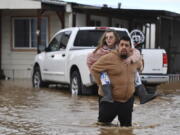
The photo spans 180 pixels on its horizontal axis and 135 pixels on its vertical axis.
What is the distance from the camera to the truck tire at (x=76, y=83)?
549 inches

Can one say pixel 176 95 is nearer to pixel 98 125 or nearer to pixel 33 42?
pixel 98 125

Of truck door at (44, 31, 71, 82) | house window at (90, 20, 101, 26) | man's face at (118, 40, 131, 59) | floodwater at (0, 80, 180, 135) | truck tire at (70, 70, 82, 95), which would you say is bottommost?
floodwater at (0, 80, 180, 135)

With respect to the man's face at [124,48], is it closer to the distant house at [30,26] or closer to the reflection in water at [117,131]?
the reflection in water at [117,131]

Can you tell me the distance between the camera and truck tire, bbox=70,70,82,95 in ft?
45.8

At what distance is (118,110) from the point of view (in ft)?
25.5

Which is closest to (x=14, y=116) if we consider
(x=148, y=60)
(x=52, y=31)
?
(x=148, y=60)

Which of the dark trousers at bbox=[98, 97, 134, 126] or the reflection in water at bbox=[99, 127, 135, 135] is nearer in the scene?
the dark trousers at bbox=[98, 97, 134, 126]

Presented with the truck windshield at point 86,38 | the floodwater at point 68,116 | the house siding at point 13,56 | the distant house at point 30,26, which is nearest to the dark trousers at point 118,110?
the floodwater at point 68,116

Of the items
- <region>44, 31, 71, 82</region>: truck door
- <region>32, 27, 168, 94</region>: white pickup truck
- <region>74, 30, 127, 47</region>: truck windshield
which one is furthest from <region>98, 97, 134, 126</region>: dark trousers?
<region>44, 31, 71, 82</region>: truck door

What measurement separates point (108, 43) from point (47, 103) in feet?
15.7

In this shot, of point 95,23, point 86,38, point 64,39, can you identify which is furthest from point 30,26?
point 86,38

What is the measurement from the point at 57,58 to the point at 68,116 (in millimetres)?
5492

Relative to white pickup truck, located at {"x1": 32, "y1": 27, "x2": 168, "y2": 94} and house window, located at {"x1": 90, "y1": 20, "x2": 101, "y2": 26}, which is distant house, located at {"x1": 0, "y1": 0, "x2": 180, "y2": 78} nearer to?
house window, located at {"x1": 90, "y1": 20, "x2": 101, "y2": 26}

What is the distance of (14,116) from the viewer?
10008mm
